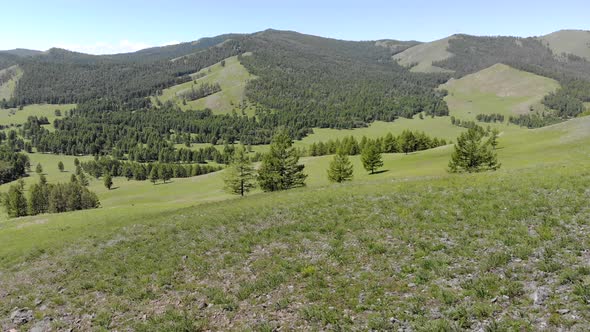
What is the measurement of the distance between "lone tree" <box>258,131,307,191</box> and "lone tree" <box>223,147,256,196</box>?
302cm

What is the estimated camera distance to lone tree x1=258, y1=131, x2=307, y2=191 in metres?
65.7

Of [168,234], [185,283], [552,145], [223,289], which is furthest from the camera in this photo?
[552,145]

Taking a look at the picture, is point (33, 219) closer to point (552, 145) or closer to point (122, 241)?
point (122, 241)

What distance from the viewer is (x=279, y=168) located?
65938 mm

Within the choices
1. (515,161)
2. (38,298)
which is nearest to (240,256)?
(38,298)

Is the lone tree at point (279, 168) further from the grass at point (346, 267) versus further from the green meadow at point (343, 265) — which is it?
the grass at point (346, 267)

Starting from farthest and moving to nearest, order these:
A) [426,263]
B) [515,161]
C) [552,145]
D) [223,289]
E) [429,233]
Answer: [552,145] < [515,161] < [429,233] < [223,289] < [426,263]

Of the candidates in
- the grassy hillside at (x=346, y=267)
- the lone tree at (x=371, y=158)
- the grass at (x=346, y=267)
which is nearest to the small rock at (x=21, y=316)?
the grassy hillside at (x=346, y=267)

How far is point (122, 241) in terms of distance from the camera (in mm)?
27453

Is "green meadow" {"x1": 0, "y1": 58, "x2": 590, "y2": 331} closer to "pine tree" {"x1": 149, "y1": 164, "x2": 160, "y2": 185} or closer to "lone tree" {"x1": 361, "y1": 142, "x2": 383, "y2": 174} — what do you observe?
"lone tree" {"x1": 361, "y1": 142, "x2": 383, "y2": 174}

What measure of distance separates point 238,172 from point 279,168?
8409 mm

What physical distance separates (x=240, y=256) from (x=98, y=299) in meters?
8.04

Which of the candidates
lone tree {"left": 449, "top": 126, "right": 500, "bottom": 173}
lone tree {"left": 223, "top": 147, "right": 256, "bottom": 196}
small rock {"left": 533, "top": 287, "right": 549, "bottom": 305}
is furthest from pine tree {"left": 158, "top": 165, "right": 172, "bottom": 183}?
small rock {"left": 533, "top": 287, "right": 549, "bottom": 305}

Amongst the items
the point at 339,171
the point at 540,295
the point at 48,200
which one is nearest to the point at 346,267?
the point at 540,295
